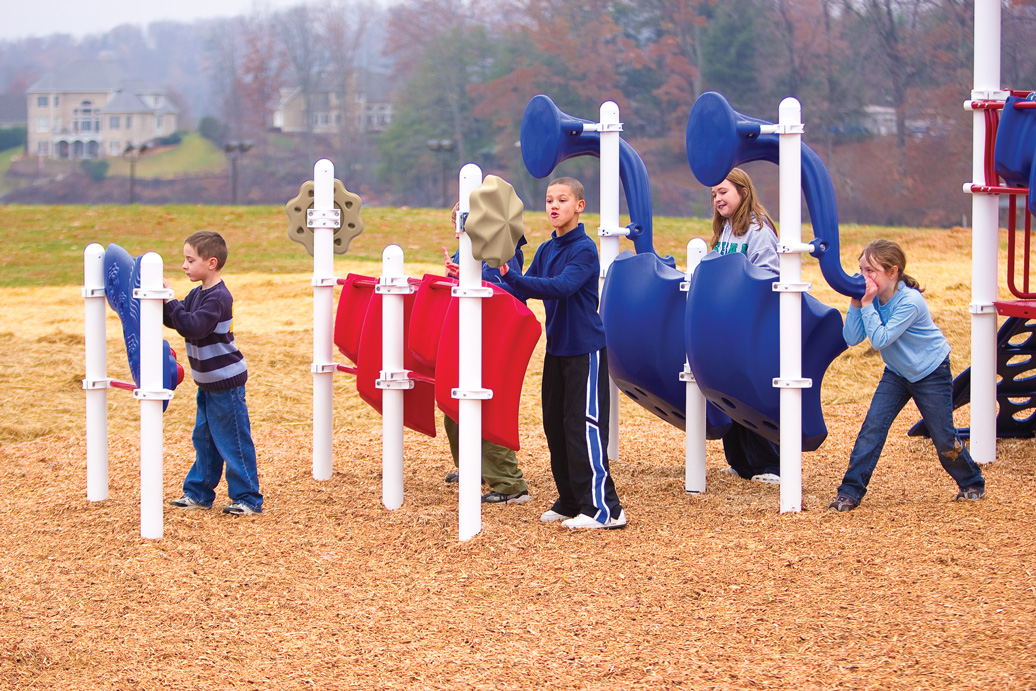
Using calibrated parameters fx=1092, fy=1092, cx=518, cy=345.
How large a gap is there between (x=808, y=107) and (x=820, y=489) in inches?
1677

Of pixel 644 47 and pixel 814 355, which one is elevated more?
pixel 644 47

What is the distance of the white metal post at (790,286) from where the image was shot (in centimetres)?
515

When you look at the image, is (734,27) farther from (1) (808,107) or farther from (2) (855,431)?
(2) (855,431)

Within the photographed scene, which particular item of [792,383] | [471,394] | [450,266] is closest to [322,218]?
[450,266]

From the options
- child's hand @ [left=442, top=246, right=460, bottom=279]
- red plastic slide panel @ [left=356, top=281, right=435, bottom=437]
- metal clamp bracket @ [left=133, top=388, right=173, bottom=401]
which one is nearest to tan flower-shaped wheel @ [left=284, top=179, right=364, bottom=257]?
red plastic slide panel @ [left=356, top=281, right=435, bottom=437]

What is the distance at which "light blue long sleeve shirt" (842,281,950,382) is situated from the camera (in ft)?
16.6

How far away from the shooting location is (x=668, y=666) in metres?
3.61

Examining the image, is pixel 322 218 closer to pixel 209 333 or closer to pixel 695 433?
pixel 209 333

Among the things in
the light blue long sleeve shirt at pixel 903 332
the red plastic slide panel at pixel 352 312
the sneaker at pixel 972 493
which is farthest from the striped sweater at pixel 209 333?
the sneaker at pixel 972 493

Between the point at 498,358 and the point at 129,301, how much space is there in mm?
1940

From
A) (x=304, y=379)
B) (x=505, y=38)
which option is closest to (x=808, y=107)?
(x=505, y=38)

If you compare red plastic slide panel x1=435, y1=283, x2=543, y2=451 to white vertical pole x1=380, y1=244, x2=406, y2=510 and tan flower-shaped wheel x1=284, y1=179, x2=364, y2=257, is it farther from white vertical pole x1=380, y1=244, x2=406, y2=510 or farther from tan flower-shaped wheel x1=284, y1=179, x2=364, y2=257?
tan flower-shaped wheel x1=284, y1=179, x2=364, y2=257

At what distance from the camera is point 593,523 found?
203 inches

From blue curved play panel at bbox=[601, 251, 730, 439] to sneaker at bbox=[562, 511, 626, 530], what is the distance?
0.98 metres
